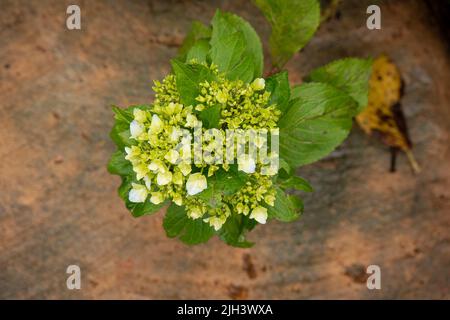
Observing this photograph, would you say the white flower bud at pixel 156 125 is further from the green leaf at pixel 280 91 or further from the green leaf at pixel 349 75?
the green leaf at pixel 349 75

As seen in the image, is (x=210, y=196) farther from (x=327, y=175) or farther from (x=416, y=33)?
(x=416, y=33)

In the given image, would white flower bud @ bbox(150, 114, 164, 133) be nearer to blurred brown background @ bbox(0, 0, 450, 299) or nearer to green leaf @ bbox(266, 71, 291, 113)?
green leaf @ bbox(266, 71, 291, 113)

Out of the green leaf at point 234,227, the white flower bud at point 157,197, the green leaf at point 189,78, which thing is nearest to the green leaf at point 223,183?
the white flower bud at point 157,197

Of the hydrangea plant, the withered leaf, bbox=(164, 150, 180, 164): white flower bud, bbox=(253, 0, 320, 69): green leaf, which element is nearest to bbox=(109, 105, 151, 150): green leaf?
the hydrangea plant

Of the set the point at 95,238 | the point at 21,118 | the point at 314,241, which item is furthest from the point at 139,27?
the point at 314,241

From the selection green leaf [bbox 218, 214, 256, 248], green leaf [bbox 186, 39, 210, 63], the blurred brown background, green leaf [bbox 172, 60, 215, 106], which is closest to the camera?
green leaf [bbox 172, 60, 215, 106]
